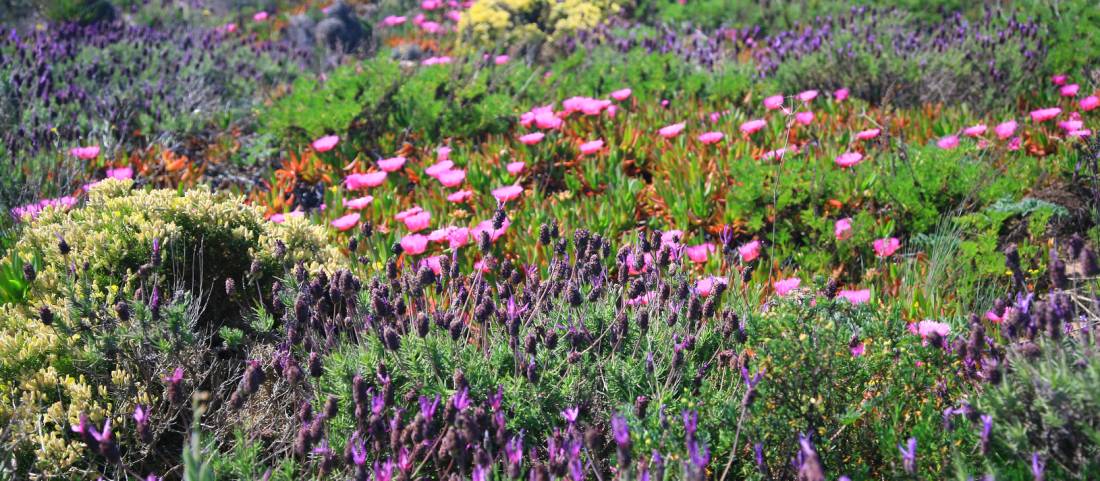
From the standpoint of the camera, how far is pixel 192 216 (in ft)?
9.55

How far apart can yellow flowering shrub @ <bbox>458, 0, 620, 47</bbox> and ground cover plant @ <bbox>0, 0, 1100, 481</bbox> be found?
5.03 feet

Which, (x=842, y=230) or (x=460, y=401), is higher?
(x=460, y=401)

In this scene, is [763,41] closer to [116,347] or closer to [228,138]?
[228,138]

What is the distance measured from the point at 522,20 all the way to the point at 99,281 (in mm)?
6313

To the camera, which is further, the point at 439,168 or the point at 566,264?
the point at 439,168

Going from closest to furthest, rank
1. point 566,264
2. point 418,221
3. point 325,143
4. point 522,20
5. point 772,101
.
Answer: point 566,264 → point 418,221 → point 325,143 → point 772,101 → point 522,20

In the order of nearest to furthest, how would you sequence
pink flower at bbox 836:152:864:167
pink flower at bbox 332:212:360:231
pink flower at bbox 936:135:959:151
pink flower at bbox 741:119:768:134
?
pink flower at bbox 332:212:360:231
pink flower at bbox 836:152:864:167
pink flower at bbox 936:135:959:151
pink flower at bbox 741:119:768:134

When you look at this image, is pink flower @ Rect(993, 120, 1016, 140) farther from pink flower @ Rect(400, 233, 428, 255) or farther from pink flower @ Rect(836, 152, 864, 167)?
pink flower @ Rect(400, 233, 428, 255)

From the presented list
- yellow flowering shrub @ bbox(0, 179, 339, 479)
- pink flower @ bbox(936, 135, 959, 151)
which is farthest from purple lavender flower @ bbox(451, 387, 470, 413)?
pink flower @ bbox(936, 135, 959, 151)

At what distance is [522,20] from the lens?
27.9 ft

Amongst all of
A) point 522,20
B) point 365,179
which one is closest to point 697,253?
point 365,179

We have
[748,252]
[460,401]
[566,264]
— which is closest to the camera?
[460,401]

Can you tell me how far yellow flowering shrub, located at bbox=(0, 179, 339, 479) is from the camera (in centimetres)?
221

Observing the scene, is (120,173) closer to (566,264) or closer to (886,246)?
(566,264)
